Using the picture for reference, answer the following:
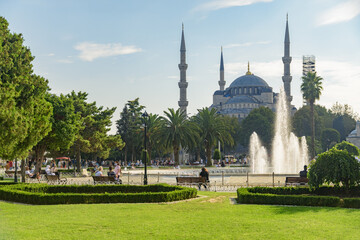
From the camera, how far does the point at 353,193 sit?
15.0 metres

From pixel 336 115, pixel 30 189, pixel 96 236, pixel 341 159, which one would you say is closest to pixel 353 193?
pixel 341 159

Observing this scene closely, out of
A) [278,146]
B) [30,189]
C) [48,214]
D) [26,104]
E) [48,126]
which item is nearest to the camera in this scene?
[48,214]

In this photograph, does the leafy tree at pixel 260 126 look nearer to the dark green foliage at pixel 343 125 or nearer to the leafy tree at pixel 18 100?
the dark green foliage at pixel 343 125

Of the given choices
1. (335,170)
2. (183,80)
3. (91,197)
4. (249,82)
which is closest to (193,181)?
(91,197)

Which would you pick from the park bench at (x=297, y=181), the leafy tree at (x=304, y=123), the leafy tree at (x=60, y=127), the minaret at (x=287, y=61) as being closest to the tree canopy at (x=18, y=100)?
the leafy tree at (x=60, y=127)

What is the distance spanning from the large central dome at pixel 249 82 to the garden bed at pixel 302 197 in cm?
11294

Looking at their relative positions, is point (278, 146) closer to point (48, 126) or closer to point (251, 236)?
point (48, 126)

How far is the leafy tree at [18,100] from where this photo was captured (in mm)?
16250

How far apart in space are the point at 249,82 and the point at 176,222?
393 ft

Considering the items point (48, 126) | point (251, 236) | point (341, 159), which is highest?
point (48, 126)

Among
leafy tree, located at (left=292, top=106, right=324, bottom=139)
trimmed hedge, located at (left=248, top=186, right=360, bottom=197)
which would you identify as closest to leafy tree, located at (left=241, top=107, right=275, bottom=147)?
leafy tree, located at (left=292, top=106, right=324, bottom=139)

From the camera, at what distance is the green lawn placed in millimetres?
8602

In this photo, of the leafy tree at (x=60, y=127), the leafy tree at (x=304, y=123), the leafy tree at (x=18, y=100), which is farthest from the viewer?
the leafy tree at (x=304, y=123)

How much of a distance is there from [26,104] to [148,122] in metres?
34.6
